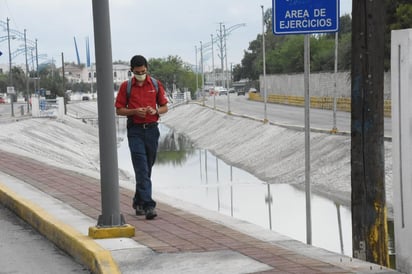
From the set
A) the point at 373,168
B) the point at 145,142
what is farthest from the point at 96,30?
the point at 373,168

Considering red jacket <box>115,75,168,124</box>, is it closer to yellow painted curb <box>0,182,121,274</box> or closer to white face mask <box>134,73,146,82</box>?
white face mask <box>134,73,146,82</box>

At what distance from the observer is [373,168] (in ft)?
24.2

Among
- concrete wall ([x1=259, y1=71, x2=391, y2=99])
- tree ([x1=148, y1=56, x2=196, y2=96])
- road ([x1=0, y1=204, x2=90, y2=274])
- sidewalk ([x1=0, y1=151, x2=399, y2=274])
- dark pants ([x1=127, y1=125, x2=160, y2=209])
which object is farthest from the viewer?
tree ([x1=148, y1=56, x2=196, y2=96])

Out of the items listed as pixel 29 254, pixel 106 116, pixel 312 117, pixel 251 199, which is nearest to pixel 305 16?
pixel 106 116

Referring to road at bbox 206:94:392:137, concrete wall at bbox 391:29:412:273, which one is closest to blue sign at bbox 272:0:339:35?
concrete wall at bbox 391:29:412:273

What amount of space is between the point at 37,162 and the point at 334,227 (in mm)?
7929

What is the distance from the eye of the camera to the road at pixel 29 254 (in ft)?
25.1

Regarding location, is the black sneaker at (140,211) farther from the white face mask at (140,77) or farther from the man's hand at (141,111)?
the white face mask at (140,77)

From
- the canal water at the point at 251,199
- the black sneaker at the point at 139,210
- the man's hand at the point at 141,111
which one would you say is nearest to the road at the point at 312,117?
the canal water at the point at 251,199

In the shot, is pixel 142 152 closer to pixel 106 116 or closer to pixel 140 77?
pixel 140 77

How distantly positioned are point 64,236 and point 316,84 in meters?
69.5

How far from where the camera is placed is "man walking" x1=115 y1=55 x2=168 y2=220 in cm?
916

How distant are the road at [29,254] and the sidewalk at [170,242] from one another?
10cm

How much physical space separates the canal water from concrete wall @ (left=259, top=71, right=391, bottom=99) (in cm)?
1372
